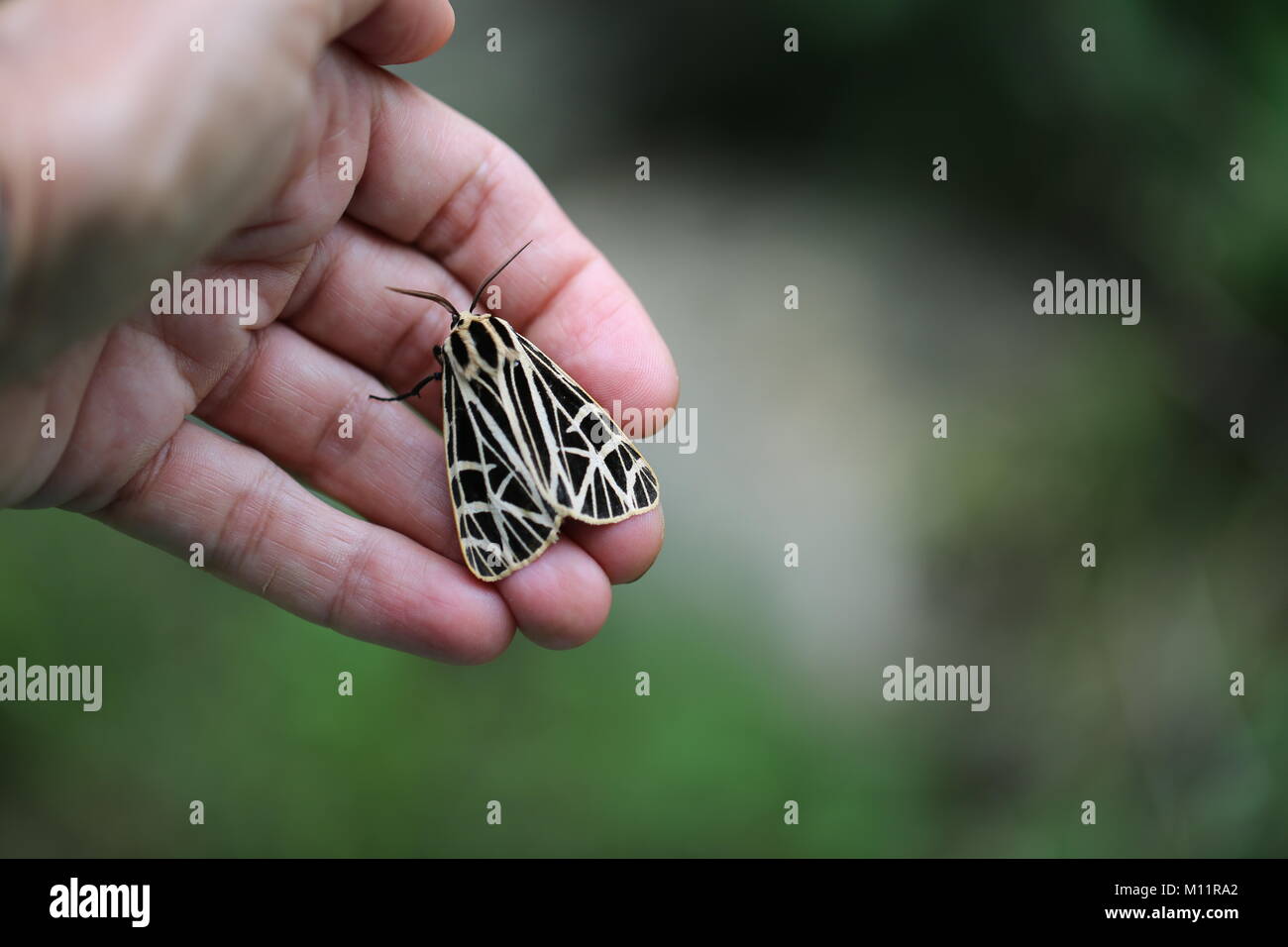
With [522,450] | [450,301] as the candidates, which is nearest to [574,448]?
[522,450]

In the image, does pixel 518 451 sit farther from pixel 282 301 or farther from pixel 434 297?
pixel 282 301

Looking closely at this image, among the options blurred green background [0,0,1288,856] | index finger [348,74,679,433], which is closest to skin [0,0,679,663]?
index finger [348,74,679,433]

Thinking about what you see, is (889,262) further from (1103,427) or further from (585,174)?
(585,174)

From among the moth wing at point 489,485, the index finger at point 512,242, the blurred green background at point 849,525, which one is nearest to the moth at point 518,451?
the moth wing at point 489,485

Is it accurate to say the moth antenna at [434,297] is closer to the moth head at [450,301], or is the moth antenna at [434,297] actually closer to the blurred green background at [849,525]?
the moth head at [450,301]

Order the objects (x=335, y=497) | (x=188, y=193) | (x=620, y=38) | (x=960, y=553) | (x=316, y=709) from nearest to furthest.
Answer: (x=188, y=193), (x=335, y=497), (x=316, y=709), (x=960, y=553), (x=620, y=38)

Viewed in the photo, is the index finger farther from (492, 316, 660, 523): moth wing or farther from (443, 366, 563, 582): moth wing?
(443, 366, 563, 582): moth wing

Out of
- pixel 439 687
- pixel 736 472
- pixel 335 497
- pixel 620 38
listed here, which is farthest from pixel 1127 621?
pixel 620 38
